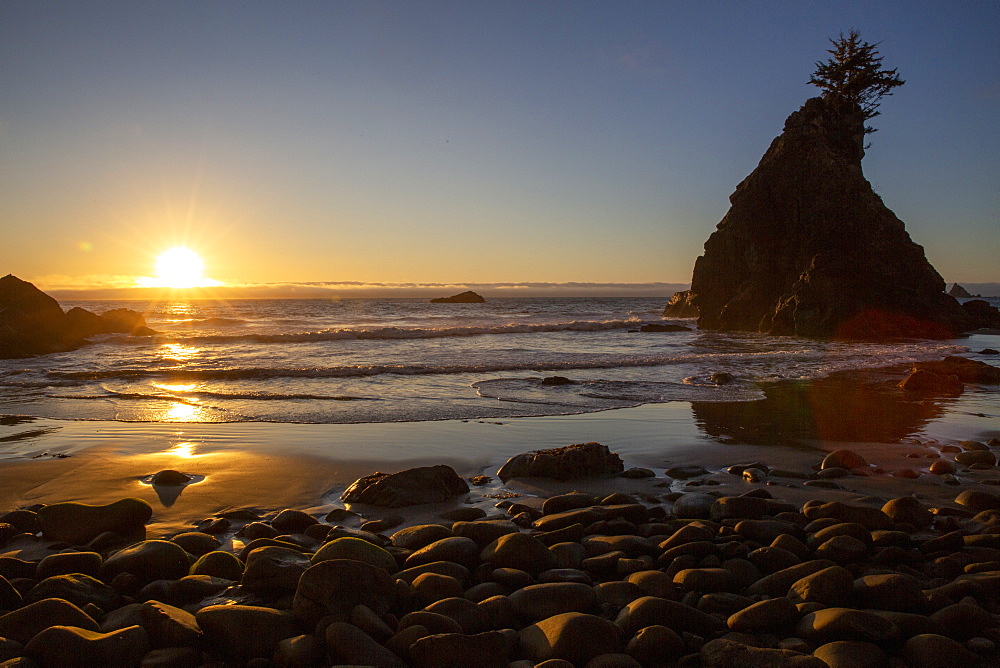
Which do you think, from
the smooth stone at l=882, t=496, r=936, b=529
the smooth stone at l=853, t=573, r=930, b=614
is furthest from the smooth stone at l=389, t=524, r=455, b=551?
the smooth stone at l=882, t=496, r=936, b=529

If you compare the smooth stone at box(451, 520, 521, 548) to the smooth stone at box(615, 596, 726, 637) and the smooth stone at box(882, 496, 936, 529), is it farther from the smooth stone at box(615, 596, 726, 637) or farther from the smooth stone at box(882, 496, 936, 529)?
the smooth stone at box(882, 496, 936, 529)

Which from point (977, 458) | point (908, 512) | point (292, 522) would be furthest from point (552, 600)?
point (977, 458)

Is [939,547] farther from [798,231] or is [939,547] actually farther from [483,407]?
[798,231]

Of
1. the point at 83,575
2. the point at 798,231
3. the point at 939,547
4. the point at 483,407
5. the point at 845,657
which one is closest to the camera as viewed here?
the point at 845,657

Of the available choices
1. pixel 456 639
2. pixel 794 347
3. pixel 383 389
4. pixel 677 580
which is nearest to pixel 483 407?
pixel 383 389

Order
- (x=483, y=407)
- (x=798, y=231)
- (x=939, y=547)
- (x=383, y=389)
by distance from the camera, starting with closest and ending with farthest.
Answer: (x=939, y=547)
(x=483, y=407)
(x=383, y=389)
(x=798, y=231)

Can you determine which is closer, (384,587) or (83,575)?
(384,587)

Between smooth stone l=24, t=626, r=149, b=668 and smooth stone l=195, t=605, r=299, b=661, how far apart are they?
0.86ft

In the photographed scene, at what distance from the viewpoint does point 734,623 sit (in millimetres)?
2746

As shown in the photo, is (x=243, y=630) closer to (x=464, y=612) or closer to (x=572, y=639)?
(x=464, y=612)

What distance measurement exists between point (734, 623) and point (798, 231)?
1209 inches

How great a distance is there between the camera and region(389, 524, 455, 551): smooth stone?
3760 millimetres

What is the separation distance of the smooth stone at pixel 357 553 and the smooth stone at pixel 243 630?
463mm

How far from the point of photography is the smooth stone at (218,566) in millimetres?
3322
